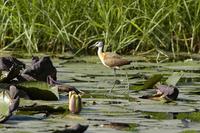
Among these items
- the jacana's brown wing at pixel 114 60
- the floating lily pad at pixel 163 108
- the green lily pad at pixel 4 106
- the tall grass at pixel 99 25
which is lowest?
the floating lily pad at pixel 163 108

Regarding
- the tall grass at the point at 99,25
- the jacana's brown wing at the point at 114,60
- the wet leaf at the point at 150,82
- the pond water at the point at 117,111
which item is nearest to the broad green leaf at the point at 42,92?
the pond water at the point at 117,111

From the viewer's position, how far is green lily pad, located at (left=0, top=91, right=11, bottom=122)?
10.4ft

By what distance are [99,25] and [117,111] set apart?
12.7 feet

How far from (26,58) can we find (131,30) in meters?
1.44

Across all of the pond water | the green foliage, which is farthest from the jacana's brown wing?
the green foliage

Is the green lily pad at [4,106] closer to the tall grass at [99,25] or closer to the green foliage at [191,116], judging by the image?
the green foliage at [191,116]

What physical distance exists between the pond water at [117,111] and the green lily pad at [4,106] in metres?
0.05

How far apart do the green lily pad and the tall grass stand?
3918mm

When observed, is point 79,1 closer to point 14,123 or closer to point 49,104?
point 49,104

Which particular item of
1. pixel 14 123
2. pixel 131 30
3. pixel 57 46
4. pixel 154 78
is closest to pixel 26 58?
pixel 57 46

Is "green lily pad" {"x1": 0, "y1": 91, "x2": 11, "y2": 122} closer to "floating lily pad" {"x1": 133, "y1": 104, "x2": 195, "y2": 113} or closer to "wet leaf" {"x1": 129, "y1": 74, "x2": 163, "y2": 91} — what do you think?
"floating lily pad" {"x1": 133, "y1": 104, "x2": 195, "y2": 113}

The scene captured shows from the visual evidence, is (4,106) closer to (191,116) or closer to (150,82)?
(191,116)

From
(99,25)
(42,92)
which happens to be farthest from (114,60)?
(99,25)

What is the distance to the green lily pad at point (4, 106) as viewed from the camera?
3166mm
